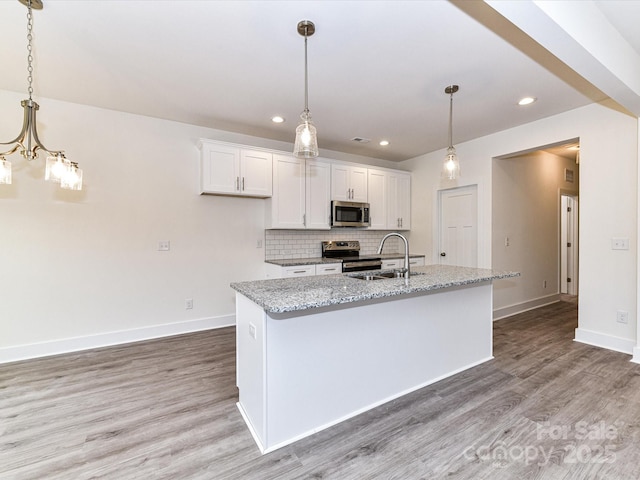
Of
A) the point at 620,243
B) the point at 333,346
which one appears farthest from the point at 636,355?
the point at 333,346

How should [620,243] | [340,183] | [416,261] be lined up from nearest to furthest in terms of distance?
[620,243], [340,183], [416,261]

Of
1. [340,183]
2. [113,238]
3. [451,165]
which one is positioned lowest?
[113,238]

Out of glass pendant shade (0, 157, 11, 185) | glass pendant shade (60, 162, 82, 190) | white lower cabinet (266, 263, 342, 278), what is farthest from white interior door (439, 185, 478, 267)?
glass pendant shade (0, 157, 11, 185)

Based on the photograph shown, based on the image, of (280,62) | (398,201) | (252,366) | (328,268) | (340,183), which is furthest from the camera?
(398,201)

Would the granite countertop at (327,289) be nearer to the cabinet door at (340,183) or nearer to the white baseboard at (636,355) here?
the white baseboard at (636,355)

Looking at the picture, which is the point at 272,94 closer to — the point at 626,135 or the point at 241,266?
the point at 241,266

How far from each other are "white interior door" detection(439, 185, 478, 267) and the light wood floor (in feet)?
6.29

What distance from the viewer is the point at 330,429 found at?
6.30ft

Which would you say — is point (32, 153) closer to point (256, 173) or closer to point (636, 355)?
point (256, 173)

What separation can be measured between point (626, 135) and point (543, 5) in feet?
8.30

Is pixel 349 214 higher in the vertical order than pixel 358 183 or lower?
lower

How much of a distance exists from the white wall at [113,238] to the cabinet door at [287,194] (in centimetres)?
40

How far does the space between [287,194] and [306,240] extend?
33.2 inches

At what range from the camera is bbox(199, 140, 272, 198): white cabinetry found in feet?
11.9
